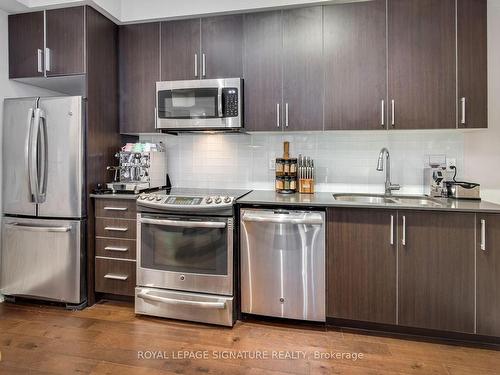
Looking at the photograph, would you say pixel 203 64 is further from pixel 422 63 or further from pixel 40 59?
pixel 422 63

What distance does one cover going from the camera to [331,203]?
2223 millimetres

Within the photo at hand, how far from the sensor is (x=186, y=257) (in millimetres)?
2410

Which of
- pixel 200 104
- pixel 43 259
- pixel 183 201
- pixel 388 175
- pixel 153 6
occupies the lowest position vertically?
pixel 43 259

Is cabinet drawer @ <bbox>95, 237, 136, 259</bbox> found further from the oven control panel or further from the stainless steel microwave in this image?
the stainless steel microwave

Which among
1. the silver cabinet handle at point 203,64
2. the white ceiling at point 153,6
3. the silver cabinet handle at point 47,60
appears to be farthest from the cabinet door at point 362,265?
the silver cabinet handle at point 47,60

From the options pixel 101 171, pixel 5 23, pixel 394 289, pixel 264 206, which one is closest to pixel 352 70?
pixel 264 206

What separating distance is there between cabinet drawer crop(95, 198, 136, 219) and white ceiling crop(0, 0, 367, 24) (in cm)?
161

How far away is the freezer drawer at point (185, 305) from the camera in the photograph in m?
2.30

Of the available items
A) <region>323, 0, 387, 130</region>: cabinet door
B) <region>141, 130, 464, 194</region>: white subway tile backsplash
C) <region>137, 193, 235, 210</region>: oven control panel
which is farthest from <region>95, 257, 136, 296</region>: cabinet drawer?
<region>323, 0, 387, 130</region>: cabinet door

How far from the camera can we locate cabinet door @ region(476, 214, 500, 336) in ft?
6.56

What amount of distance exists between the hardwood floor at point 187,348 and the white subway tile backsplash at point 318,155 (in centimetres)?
127

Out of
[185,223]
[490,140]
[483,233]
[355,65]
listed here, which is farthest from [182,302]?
[490,140]

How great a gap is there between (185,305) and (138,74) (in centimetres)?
205

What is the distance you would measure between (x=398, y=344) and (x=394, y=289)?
0.35 m
